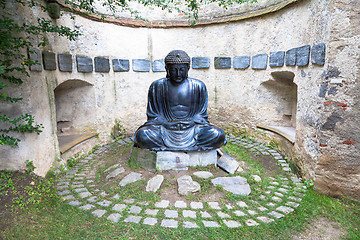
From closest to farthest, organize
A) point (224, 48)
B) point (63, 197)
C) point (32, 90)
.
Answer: point (63, 197) < point (32, 90) < point (224, 48)

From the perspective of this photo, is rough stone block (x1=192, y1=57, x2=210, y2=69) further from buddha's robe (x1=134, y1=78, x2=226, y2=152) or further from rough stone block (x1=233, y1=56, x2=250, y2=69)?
buddha's robe (x1=134, y1=78, x2=226, y2=152)

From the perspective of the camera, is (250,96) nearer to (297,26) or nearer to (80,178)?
(297,26)

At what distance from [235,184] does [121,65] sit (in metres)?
4.06

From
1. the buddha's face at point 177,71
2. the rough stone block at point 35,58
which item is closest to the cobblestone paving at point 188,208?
the rough stone block at point 35,58

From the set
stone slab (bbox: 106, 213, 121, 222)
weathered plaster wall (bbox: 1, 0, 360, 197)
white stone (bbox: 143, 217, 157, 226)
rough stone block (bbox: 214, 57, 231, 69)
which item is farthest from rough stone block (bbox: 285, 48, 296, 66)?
stone slab (bbox: 106, 213, 121, 222)

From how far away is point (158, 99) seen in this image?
4.37 meters

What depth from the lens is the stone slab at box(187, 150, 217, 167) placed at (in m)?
3.91

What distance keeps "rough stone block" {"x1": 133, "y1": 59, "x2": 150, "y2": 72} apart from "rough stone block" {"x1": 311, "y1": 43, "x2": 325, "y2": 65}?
3.90 metres

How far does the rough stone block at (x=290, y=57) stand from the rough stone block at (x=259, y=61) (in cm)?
74

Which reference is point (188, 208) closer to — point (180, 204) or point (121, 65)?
point (180, 204)

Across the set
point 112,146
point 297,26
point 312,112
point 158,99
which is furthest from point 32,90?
point 297,26

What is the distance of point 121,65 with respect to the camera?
5.82 meters

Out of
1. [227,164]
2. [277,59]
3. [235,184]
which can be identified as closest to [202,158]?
[227,164]

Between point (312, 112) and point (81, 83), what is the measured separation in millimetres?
4716
